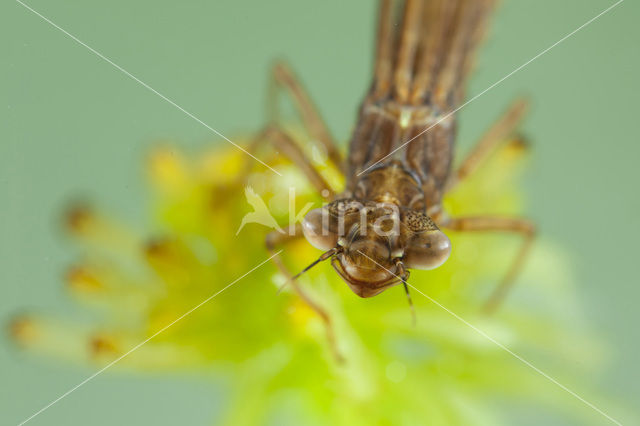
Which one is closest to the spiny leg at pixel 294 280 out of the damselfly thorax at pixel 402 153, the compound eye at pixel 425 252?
the damselfly thorax at pixel 402 153

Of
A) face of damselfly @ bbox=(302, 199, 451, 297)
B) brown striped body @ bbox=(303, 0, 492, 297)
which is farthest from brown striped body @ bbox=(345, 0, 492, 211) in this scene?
face of damselfly @ bbox=(302, 199, 451, 297)

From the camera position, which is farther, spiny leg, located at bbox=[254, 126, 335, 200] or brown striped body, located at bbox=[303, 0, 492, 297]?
spiny leg, located at bbox=[254, 126, 335, 200]

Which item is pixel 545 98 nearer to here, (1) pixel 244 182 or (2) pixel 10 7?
(1) pixel 244 182

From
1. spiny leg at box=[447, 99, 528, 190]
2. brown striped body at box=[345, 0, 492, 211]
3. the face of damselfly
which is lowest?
spiny leg at box=[447, 99, 528, 190]

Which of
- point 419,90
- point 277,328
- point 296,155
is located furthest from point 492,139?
point 277,328

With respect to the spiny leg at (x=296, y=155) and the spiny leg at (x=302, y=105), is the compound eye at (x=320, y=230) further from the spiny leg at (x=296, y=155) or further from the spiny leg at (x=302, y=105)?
the spiny leg at (x=302, y=105)

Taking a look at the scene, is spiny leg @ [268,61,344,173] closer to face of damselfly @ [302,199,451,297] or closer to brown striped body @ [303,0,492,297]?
brown striped body @ [303,0,492,297]

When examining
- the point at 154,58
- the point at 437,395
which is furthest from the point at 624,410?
the point at 154,58
